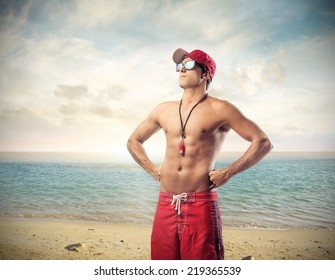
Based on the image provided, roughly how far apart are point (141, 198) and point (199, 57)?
29.9 ft

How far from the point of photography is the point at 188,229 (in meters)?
1.88

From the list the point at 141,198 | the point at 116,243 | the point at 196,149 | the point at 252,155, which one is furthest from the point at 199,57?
the point at 141,198

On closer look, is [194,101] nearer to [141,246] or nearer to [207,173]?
[207,173]

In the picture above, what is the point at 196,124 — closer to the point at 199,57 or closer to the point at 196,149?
the point at 196,149

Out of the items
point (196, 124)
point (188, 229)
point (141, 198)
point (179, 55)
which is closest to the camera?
point (188, 229)

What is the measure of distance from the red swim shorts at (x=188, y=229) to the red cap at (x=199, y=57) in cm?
77

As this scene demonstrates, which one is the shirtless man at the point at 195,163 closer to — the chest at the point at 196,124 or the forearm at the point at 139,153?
the chest at the point at 196,124

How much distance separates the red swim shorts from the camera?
1864 millimetres

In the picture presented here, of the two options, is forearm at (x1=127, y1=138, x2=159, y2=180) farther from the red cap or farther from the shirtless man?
the red cap

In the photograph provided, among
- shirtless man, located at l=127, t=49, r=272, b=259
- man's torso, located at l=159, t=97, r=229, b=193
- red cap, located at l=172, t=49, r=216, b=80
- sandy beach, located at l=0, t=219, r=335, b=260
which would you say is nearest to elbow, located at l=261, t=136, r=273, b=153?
shirtless man, located at l=127, t=49, r=272, b=259

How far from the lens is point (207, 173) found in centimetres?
196
